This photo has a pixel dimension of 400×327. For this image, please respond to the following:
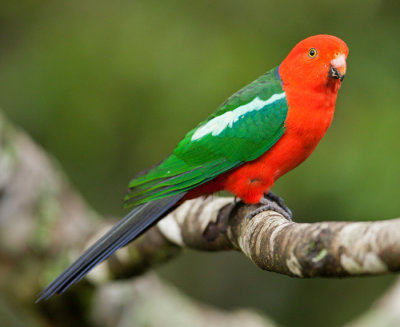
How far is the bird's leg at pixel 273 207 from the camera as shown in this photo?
7.75ft

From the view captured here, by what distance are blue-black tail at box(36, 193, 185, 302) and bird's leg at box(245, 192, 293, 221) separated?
426mm

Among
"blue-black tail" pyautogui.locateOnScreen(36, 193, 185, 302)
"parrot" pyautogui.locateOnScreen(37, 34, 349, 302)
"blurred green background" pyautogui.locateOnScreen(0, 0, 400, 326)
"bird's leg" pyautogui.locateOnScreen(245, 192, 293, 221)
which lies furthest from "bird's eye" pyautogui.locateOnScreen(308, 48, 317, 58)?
"blurred green background" pyautogui.locateOnScreen(0, 0, 400, 326)

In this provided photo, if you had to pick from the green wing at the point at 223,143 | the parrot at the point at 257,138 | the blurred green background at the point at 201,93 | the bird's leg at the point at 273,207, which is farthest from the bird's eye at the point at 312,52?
the blurred green background at the point at 201,93

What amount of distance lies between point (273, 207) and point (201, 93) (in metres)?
1.84

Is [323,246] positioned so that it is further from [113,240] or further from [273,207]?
[113,240]

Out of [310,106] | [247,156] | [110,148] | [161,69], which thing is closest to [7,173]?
[110,148]

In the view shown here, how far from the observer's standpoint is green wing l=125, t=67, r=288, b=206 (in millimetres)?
2650

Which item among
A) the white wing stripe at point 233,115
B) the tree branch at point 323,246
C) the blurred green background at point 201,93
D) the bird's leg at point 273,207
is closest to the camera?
the tree branch at point 323,246

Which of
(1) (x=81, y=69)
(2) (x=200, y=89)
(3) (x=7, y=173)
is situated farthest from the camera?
(1) (x=81, y=69)

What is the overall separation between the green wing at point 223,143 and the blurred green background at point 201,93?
1.32 meters

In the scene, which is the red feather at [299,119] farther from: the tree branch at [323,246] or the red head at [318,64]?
the tree branch at [323,246]

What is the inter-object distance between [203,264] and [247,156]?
2789mm

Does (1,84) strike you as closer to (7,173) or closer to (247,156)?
(7,173)

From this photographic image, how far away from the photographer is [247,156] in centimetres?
269
